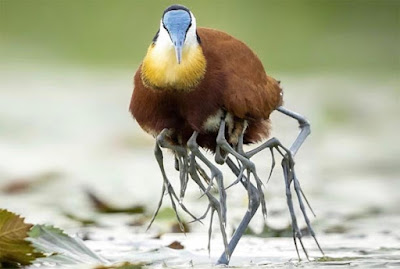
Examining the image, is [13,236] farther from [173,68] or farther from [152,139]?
[152,139]

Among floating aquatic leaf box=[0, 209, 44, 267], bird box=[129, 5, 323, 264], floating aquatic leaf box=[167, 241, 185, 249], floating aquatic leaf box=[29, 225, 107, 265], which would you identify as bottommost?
floating aquatic leaf box=[0, 209, 44, 267]

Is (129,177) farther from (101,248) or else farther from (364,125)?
(364,125)

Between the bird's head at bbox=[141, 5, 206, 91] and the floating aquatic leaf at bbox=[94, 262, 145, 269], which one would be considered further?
the floating aquatic leaf at bbox=[94, 262, 145, 269]

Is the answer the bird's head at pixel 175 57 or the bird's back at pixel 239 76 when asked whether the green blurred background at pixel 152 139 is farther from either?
the bird's head at pixel 175 57

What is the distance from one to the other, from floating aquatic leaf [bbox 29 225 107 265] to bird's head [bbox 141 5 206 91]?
Answer: 0.68m

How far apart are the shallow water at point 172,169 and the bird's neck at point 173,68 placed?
0.69 m

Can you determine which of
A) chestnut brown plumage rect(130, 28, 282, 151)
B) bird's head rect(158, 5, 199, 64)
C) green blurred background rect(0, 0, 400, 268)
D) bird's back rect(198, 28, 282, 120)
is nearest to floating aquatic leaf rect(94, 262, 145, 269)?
green blurred background rect(0, 0, 400, 268)

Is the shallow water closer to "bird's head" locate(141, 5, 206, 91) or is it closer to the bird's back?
the bird's back

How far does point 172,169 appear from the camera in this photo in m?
7.55

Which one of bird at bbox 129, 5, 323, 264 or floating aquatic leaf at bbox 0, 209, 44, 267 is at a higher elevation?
bird at bbox 129, 5, 323, 264

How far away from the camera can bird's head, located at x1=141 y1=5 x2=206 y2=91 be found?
4.55m

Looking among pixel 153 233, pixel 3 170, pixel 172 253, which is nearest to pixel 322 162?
pixel 3 170

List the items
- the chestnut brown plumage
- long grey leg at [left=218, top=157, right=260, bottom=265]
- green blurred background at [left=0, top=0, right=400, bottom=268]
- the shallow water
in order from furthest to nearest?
1. green blurred background at [left=0, top=0, right=400, bottom=268]
2. the shallow water
3. long grey leg at [left=218, top=157, right=260, bottom=265]
4. the chestnut brown plumage

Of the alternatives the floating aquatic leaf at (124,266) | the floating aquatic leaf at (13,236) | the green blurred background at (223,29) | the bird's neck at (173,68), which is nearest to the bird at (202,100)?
the bird's neck at (173,68)
